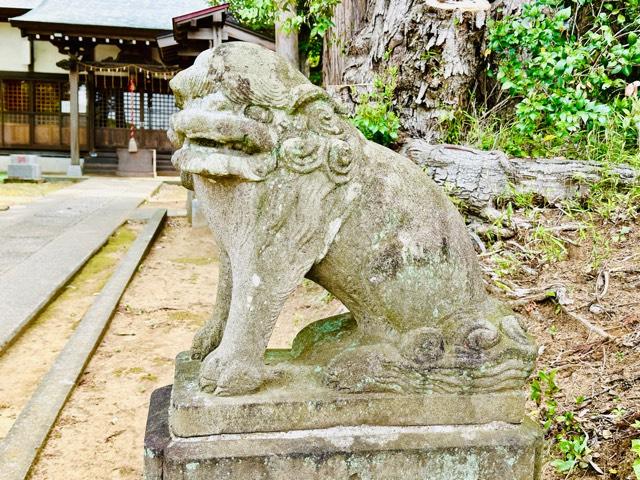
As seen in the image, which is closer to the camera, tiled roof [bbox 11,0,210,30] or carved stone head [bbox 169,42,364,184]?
carved stone head [bbox 169,42,364,184]

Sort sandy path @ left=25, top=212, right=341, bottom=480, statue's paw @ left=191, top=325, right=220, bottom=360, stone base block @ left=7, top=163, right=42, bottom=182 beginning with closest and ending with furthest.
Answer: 1. statue's paw @ left=191, top=325, right=220, bottom=360
2. sandy path @ left=25, top=212, right=341, bottom=480
3. stone base block @ left=7, top=163, right=42, bottom=182

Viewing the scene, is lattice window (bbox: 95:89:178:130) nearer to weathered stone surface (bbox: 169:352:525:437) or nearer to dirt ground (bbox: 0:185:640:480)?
dirt ground (bbox: 0:185:640:480)

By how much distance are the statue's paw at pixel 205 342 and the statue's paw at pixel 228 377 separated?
0.90 feet

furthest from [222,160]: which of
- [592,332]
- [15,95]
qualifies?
[15,95]

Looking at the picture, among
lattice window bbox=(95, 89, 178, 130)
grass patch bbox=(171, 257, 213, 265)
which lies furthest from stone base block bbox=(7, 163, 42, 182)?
grass patch bbox=(171, 257, 213, 265)

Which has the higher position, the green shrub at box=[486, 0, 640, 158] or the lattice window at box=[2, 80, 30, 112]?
the lattice window at box=[2, 80, 30, 112]

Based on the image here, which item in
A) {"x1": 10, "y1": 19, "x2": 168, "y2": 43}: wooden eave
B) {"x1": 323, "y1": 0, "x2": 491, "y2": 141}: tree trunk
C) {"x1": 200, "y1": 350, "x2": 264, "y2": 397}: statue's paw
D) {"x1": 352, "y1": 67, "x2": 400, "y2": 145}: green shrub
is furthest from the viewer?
{"x1": 10, "y1": 19, "x2": 168, "y2": 43}: wooden eave

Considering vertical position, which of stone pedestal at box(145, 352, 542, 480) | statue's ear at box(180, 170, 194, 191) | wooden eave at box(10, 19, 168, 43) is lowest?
stone pedestal at box(145, 352, 542, 480)

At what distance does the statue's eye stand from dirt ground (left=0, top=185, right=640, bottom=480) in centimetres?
189

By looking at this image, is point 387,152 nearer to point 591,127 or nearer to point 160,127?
point 591,127

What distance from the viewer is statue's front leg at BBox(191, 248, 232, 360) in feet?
6.49

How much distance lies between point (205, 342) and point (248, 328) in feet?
1.21

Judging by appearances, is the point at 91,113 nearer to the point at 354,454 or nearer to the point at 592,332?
the point at 592,332

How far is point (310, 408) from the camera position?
1.77 metres
